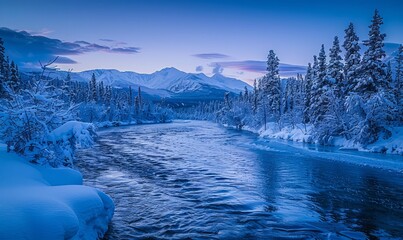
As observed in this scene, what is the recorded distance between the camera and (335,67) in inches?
1628

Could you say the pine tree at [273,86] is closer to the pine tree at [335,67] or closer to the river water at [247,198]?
the pine tree at [335,67]

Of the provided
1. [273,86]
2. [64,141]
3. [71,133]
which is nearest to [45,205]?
[64,141]

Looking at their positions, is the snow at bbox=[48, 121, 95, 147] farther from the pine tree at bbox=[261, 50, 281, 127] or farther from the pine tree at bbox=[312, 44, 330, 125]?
the pine tree at bbox=[261, 50, 281, 127]

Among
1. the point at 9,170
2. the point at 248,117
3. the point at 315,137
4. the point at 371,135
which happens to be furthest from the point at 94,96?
the point at 9,170

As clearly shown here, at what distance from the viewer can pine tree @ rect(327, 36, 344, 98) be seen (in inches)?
1594

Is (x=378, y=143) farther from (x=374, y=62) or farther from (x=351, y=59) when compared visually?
(x=351, y=59)

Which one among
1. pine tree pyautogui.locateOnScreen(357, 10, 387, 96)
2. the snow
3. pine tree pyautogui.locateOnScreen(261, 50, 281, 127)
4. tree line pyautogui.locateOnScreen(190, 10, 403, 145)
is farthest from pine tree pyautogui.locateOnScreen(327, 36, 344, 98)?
the snow

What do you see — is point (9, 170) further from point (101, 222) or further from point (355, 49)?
point (355, 49)

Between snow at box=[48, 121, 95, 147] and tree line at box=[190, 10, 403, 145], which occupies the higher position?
tree line at box=[190, 10, 403, 145]

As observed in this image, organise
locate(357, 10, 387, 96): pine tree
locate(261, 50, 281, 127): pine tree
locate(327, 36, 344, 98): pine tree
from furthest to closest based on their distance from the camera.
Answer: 1. locate(261, 50, 281, 127): pine tree
2. locate(327, 36, 344, 98): pine tree
3. locate(357, 10, 387, 96): pine tree

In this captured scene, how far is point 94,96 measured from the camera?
9875 centimetres

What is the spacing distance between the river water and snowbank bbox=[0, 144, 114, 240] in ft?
5.51

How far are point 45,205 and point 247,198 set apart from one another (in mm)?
9662

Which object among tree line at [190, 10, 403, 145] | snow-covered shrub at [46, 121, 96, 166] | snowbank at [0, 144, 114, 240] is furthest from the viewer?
tree line at [190, 10, 403, 145]
